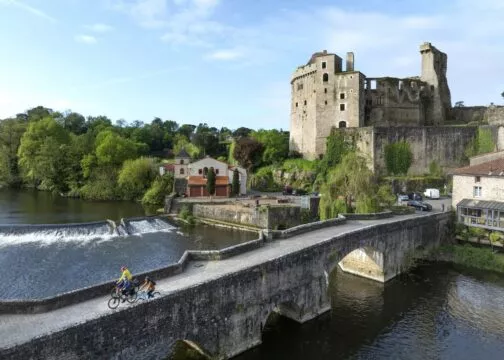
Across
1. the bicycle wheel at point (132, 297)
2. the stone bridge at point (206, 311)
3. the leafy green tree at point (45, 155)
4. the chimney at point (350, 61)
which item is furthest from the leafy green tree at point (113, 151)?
the bicycle wheel at point (132, 297)

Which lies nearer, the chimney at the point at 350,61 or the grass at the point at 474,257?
the grass at the point at 474,257

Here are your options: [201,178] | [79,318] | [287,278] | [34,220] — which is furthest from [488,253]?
[34,220]

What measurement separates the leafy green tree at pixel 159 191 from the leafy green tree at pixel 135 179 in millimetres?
3580

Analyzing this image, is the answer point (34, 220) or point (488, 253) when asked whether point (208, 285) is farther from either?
point (34, 220)

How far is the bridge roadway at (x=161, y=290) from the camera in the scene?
12234mm

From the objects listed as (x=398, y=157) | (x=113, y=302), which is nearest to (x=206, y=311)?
(x=113, y=302)

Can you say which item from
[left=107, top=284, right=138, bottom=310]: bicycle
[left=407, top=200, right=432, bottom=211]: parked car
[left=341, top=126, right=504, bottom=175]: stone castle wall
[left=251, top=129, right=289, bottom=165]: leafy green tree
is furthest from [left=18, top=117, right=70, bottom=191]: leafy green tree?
[left=107, top=284, right=138, bottom=310]: bicycle

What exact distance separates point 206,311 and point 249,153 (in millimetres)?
50032

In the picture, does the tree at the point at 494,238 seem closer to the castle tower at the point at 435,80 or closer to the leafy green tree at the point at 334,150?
the leafy green tree at the point at 334,150

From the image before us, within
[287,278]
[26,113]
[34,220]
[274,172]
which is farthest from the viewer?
[26,113]

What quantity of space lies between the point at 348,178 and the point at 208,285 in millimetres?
23277

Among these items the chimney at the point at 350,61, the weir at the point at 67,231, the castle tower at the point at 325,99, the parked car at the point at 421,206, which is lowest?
the weir at the point at 67,231

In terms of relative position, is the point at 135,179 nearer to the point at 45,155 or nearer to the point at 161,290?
the point at 45,155

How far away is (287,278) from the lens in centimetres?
1927
